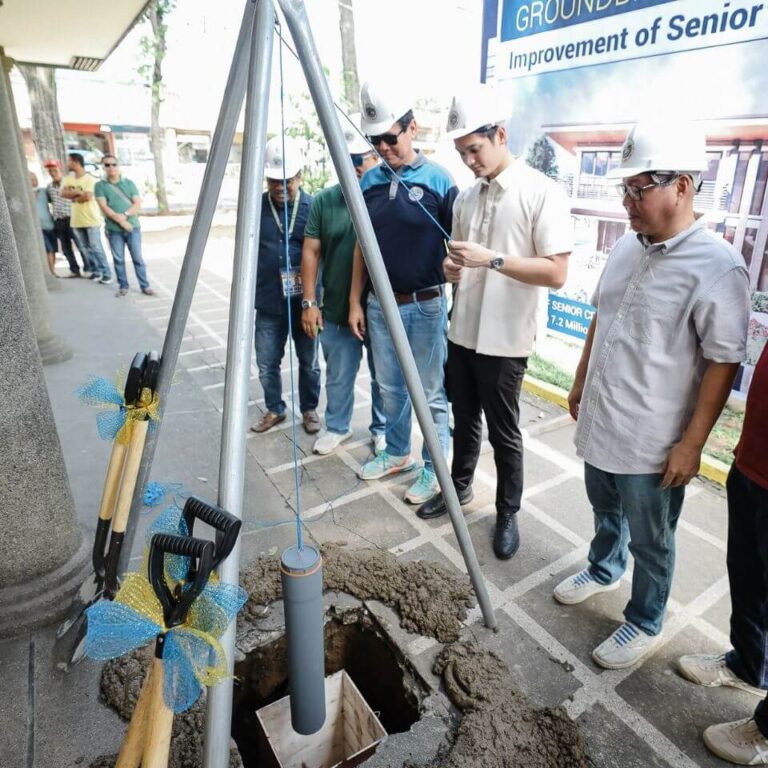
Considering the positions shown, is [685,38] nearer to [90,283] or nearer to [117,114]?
[90,283]

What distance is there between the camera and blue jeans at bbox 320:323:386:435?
3.67 metres

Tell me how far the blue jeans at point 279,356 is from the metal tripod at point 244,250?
2.02m

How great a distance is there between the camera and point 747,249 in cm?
337

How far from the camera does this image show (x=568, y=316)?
4.61 meters

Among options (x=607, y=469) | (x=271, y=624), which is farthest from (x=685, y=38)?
(x=271, y=624)

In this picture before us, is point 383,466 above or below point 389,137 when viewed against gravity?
below

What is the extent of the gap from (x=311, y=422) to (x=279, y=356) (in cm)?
55

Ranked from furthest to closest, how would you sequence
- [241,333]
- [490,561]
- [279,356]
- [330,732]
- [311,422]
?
[311,422] → [279,356] → [490,561] → [330,732] → [241,333]

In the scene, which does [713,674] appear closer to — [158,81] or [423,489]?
[423,489]

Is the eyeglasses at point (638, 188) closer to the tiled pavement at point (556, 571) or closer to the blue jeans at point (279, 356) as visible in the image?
the tiled pavement at point (556, 571)

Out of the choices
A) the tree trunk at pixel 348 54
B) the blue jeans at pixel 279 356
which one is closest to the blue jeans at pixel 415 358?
the blue jeans at pixel 279 356

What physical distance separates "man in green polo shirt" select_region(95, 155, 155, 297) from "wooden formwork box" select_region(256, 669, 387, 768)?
710cm

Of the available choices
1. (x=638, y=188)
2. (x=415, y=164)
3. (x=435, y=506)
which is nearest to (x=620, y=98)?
(x=415, y=164)

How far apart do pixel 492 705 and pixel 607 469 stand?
0.96 m
